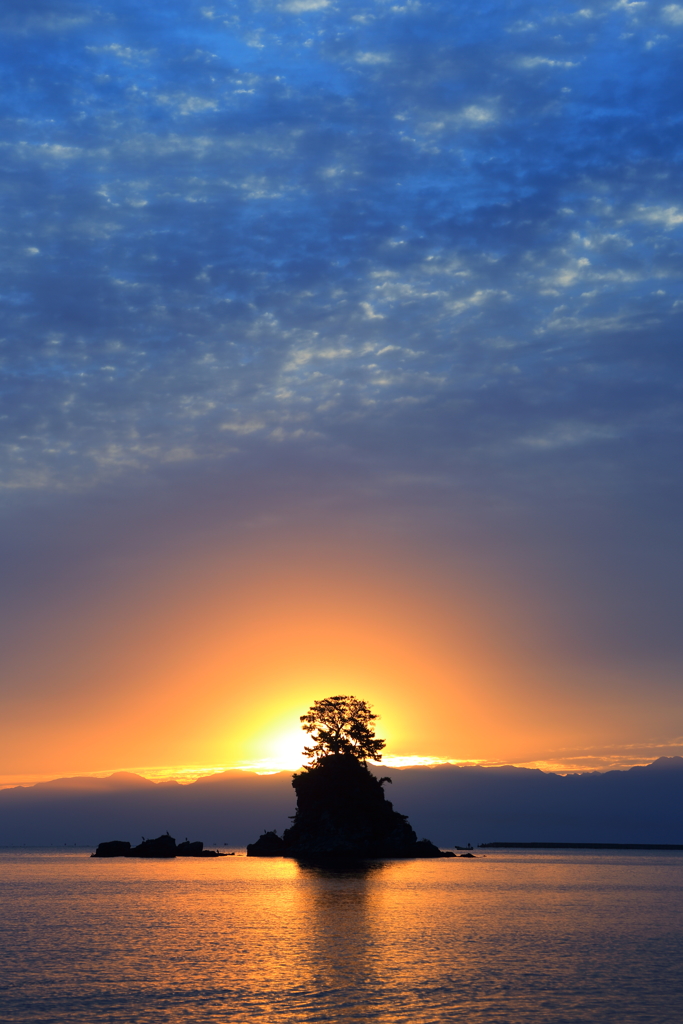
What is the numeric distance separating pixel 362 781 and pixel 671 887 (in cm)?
6210

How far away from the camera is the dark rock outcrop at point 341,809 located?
589 feet

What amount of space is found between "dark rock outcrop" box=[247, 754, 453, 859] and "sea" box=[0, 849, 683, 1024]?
57.4 meters

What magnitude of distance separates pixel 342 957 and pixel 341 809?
124369mm

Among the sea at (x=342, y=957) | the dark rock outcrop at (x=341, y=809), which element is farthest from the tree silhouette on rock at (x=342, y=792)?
the sea at (x=342, y=957)

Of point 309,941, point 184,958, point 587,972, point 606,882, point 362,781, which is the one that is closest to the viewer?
point 587,972

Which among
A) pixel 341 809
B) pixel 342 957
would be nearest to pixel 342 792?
pixel 341 809

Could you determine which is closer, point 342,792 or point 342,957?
point 342,957

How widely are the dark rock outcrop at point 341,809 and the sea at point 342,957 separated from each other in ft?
188

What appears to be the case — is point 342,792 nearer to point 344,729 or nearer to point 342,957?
point 344,729

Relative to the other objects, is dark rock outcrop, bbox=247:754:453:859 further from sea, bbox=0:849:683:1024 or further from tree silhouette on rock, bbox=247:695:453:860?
sea, bbox=0:849:683:1024

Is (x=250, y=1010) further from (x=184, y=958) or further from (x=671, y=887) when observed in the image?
(x=671, y=887)

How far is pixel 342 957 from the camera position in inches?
2371

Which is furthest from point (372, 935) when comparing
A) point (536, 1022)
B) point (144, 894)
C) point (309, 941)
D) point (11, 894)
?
point (11, 894)

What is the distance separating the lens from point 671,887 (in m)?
143
